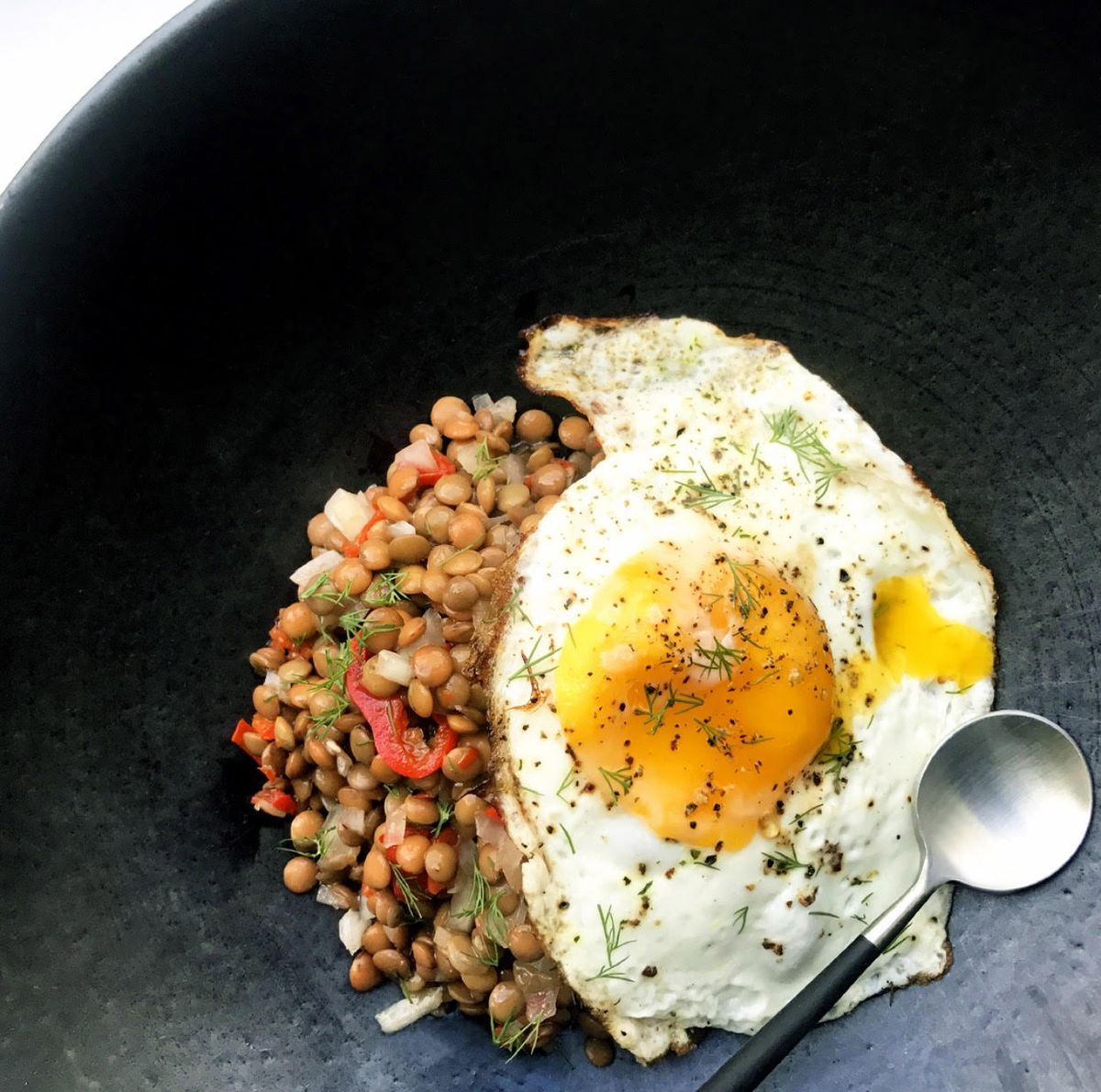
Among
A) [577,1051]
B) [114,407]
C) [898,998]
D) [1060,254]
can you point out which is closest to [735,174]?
[1060,254]

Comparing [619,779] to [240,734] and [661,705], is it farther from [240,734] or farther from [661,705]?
[240,734]

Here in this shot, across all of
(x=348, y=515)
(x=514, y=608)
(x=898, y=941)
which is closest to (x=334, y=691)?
(x=348, y=515)

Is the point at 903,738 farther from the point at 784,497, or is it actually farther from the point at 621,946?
the point at 621,946

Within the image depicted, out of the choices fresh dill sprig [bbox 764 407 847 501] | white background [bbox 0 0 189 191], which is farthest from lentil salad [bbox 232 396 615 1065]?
white background [bbox 0 0 189 191]

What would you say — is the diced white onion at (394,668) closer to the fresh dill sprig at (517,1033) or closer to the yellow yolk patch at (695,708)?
the yellow yolk patch at (695,708)

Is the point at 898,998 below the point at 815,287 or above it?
below
